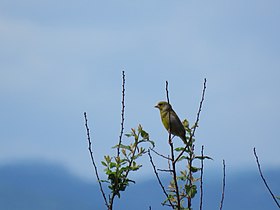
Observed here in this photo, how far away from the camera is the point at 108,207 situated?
112 inches

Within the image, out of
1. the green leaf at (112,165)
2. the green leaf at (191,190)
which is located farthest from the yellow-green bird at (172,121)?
the green leaf at (112,165)

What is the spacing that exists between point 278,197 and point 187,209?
65 centimetres

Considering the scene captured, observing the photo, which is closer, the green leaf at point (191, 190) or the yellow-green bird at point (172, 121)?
the green leaf at point (191, 190)

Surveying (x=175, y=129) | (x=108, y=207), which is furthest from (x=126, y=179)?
(x=175, y=129)

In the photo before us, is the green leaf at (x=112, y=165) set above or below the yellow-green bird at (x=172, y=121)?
below

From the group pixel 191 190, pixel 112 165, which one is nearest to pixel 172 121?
pixel 191 190

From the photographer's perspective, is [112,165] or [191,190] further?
[191,190]

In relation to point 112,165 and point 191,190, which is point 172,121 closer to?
point 191,190

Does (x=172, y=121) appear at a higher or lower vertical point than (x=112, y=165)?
higher

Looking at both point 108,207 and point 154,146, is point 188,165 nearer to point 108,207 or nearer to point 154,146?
point 154,146

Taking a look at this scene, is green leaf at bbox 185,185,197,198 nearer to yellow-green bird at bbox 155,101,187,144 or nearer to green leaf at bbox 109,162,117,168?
green leaf at bbox 109,162,117,168

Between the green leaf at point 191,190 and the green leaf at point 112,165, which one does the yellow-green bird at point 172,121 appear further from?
the green leaf at point 112,165

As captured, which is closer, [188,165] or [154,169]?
[154,169]

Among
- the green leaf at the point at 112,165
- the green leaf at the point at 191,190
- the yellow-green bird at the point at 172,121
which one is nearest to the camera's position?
the green leaf at the point at 112,165
